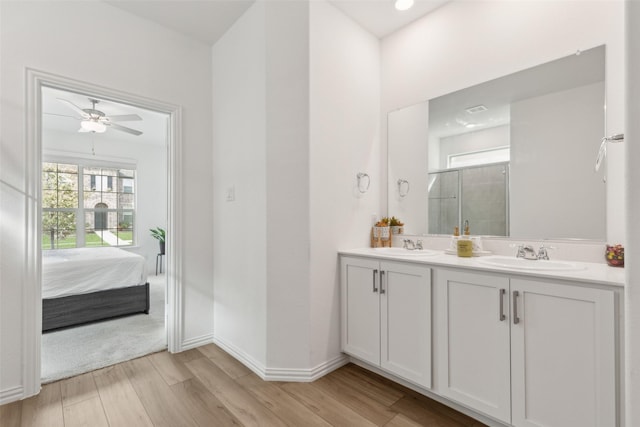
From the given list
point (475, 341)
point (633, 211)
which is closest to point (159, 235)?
point (475, 341)

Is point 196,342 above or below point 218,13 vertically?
below

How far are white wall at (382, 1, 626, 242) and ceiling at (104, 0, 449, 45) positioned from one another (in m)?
0.12

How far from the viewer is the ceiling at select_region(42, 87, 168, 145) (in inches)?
146

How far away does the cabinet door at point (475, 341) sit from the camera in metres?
1.48

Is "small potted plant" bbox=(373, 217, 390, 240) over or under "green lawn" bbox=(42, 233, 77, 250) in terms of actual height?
over

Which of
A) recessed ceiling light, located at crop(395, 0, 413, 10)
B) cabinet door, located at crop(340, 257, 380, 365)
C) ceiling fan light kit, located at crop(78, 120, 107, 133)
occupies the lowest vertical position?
cabinet door, located at crop(340, 257, 380, 365)

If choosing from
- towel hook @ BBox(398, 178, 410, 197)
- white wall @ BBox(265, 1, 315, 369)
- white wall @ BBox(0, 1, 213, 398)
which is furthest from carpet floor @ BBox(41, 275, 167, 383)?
towel hook @ BBox(398, 178, 410, 197)

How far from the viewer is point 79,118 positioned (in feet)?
14.3

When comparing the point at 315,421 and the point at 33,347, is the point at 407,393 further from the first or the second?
the point at 33,347

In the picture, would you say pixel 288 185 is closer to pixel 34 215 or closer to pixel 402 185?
pixel 402 185

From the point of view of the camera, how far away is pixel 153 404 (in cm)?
181

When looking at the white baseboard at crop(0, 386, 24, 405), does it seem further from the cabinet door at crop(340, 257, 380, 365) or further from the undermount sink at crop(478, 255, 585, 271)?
the undermount sink at crop(478, 255, 585, 271)

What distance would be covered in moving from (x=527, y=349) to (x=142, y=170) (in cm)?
661

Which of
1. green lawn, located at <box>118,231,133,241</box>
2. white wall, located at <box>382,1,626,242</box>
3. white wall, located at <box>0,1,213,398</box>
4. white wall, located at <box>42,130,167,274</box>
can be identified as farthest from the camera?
green lawn, located at <box>118,231,133,241</box>
